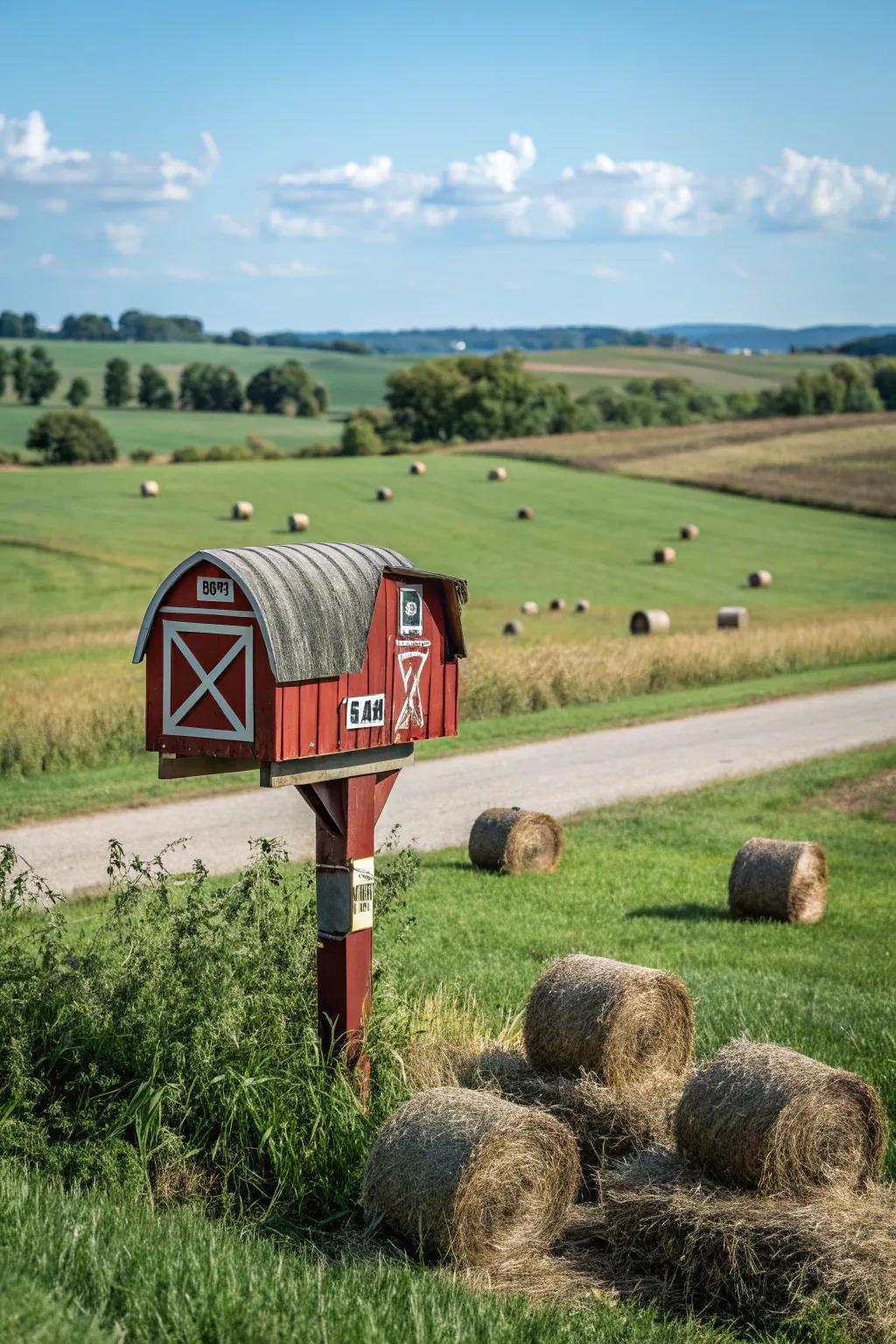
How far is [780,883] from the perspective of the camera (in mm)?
12648

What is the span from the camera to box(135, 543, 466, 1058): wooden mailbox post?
7.11 meters

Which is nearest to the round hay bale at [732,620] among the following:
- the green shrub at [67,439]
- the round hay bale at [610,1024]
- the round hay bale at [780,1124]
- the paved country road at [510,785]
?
the paved country road at [510,785]

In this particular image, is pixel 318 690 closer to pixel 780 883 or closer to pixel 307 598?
pixel 307 598

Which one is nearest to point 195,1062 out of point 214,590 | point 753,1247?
point 214,590

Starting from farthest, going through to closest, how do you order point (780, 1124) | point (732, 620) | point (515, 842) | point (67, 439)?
point (67, 439) < point (732, 620) < point (515, 842) < point (780, 1124)

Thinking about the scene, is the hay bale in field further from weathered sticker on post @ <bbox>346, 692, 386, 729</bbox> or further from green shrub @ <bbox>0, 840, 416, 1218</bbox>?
weathered sticker on post @ <bbox>346, 692, 386, 729</bbox>

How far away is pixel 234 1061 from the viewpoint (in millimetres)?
7426

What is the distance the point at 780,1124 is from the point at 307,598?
3126mm

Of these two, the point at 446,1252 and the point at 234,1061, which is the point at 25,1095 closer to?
the point at 234,1061

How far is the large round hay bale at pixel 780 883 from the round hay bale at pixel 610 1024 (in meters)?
4.78

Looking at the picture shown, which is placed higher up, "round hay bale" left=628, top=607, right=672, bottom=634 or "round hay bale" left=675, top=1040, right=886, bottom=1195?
"round hay bale" left=675, top=1040, right=886, bottom=1195

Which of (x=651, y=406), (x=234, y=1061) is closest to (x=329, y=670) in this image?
(x=234, y=1061)

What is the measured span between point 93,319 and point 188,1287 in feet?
625

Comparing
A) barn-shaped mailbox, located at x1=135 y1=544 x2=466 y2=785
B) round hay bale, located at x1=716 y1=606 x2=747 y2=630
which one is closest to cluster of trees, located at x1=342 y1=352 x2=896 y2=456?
round hay bale, located at x1=716 y1=606 x2=747 y2=630
